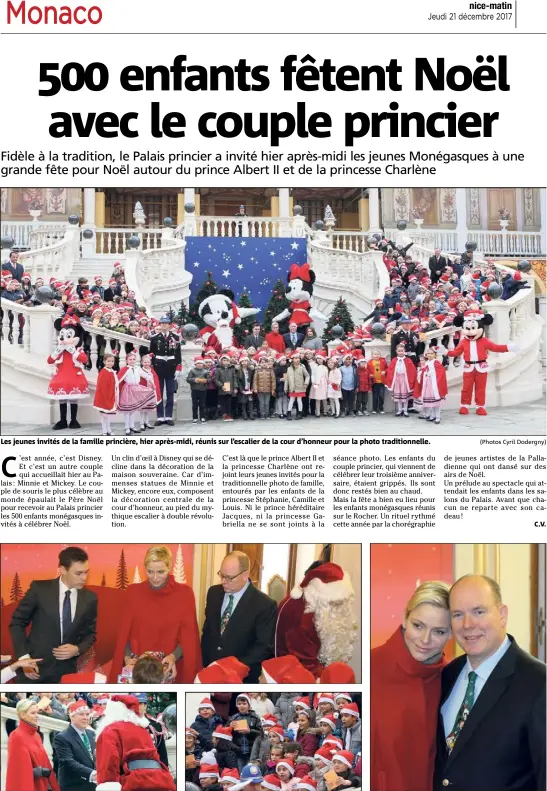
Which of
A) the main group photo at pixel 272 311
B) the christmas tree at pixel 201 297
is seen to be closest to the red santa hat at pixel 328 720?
the main group photo at pixel 272 311

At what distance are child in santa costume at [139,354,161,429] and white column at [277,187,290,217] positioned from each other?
1.29 m

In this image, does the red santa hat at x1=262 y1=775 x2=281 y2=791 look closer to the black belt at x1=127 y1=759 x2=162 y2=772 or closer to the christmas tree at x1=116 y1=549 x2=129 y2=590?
the black belt at x1=127 y1=759 x2=162 y2=772

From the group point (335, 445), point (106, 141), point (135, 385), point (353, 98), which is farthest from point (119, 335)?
point (353, 98)

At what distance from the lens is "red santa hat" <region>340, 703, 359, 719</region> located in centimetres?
521

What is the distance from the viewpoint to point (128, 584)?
5340 millimetres

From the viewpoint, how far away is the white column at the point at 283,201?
18.3 feet

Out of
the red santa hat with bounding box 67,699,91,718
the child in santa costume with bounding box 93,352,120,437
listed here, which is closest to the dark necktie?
the red santa hat with bounding box 67,699,91,718

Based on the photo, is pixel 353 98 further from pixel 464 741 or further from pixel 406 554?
pixel 464 741

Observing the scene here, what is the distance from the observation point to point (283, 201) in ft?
18.4

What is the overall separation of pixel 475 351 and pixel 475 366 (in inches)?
4.0

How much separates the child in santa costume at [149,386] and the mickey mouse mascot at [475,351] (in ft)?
6.50

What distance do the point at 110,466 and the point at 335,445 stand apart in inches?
56.8

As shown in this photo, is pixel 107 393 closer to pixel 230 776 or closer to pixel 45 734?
pixel 45 734

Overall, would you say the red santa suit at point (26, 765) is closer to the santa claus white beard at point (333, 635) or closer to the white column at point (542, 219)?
the santa claus white beard at point (333, 635)
